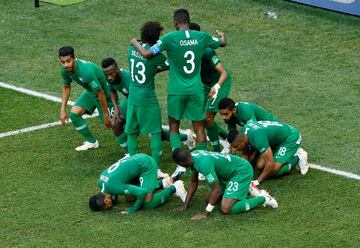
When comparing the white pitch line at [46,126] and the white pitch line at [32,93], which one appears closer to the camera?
the white pitch line at [46,126]

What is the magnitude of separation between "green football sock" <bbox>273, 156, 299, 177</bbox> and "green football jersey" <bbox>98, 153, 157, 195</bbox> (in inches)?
78.6

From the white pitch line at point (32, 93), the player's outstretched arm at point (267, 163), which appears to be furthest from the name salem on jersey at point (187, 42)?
the white pitch line at point (32, 93)

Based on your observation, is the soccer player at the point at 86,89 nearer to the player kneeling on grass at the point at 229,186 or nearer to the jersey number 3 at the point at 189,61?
the jersey number 3 at the point at 189,61

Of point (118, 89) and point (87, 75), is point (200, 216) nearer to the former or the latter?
point (118, 89)

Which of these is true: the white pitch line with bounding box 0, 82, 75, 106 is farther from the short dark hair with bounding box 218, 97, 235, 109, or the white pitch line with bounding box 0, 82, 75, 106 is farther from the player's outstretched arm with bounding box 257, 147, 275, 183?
the player's outstretched arm with bounding box 257, 147, 275, 183

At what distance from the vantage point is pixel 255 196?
47.2 ft

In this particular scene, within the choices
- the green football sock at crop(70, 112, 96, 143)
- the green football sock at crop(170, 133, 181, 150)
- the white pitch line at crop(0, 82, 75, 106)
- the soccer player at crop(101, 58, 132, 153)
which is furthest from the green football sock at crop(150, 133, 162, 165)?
the white pitch line at crop(0, 82, 75, 106)

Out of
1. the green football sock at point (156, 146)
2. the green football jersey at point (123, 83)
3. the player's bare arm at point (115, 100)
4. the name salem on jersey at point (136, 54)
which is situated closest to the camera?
the name salem on jersey at point (136, 54)

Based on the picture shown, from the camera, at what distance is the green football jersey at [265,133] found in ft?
48.6

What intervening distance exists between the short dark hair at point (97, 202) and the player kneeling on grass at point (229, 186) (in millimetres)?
1012

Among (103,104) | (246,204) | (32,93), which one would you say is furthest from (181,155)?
(32,93)

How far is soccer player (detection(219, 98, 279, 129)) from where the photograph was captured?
1502 cm

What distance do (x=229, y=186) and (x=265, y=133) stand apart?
1147 millimetres

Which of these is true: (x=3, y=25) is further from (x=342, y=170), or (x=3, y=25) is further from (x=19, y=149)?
(x=342, y=170)
